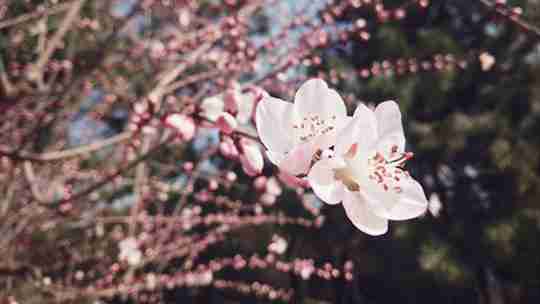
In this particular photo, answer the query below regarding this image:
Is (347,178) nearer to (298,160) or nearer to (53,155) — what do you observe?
(298,160)

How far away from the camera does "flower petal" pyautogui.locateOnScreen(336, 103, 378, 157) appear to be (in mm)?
371

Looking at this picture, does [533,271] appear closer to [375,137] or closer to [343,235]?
[343,235]

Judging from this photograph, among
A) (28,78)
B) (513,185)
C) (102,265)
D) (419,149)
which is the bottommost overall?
(513,185)

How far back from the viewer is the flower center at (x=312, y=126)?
411mm

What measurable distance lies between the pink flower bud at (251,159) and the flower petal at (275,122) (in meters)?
0.05

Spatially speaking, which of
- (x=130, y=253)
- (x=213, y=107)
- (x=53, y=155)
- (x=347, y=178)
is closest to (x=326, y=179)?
(x=347, y=178)

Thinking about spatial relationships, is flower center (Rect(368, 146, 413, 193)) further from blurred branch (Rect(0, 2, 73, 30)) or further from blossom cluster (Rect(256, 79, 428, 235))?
blurred branch (Rect(0, 2, 73, 30))

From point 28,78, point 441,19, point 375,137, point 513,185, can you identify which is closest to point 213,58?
point 28,78

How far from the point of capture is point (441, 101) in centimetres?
587

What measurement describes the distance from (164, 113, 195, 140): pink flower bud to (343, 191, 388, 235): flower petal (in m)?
0.22

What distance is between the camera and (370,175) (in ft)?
1.34

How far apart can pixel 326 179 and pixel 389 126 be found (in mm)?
90

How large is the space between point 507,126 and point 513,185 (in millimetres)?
748

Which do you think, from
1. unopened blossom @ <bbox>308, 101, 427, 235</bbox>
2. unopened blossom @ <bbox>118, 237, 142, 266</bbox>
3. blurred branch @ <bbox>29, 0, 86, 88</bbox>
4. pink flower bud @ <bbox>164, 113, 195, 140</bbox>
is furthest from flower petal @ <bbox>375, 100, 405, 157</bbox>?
unopened blossom @ <bbox>118, 237, 142, 266</bbox>
